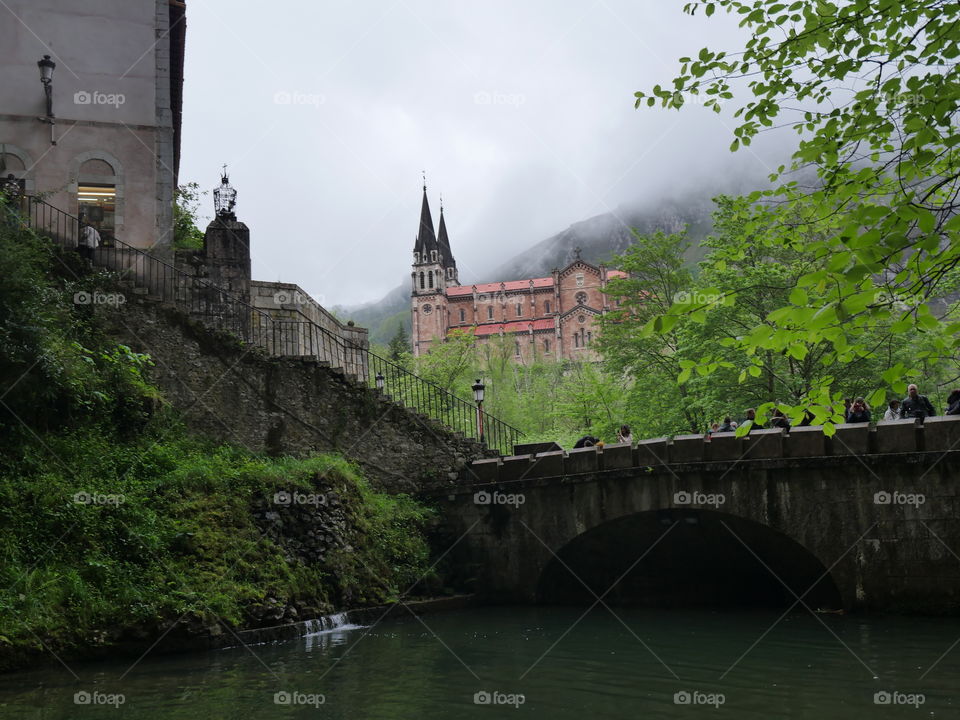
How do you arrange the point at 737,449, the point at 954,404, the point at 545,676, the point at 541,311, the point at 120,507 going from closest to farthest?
the point at 545,676 < the point at 120,507 < the point at 954,404 < the point at 737,449 < the point at 541,311

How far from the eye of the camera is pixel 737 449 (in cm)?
1689

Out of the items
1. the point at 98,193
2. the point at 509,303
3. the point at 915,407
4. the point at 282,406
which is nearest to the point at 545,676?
the point at 915,407

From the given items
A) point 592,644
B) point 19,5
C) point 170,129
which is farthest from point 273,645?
point 19,5

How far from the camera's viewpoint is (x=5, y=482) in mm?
13352

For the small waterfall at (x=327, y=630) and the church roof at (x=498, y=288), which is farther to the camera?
the church roof at (x=498, y=288)

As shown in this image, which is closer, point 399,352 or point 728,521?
point 728,521

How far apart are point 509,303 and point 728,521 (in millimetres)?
121695

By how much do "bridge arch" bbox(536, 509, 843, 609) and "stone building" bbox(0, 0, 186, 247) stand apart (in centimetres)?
1343

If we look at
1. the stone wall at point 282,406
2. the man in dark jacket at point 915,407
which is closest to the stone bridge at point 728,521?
the man in dark jacket at point 915,407

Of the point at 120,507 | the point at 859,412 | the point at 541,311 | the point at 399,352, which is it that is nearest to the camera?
the point at 120,507

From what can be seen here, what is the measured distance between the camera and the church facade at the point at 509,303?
128875 mm

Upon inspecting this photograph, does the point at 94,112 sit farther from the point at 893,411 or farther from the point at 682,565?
the point at 893,411

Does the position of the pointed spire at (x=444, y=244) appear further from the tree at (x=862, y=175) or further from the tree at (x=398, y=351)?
the tree at (x=862, y=175)

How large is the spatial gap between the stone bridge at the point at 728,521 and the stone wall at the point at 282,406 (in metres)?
1.26
